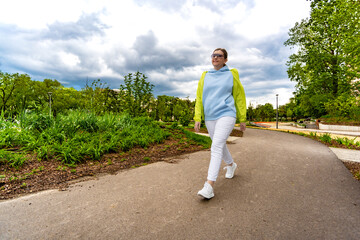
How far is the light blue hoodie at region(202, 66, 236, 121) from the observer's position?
106 inches

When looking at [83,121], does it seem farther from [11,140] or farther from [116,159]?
[116,159]

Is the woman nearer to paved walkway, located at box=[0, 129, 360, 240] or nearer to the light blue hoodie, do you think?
the light blue hoodie

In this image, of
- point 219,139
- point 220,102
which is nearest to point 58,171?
point 219,139

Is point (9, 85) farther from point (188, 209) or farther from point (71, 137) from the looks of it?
point (188, 209)

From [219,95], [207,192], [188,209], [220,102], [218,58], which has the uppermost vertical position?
[218,58]

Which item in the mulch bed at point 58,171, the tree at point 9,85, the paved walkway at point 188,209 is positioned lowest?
the paved walkway at point 188,209

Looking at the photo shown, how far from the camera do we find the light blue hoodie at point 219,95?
2.70 metres

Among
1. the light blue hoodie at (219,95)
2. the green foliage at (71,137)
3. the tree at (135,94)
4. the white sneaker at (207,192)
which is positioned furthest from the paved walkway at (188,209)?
the tree at (135,94)

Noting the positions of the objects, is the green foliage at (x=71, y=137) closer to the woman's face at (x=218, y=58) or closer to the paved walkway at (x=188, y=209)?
the paved walkway at (x=188, y=209)

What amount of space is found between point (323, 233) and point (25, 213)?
10.6 feet

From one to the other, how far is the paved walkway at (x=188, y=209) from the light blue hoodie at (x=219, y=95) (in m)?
1.17

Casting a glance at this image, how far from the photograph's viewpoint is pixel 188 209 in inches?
86.7

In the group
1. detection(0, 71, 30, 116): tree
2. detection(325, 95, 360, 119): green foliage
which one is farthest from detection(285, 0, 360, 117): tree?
detection(0, 71, 30, 116): tree

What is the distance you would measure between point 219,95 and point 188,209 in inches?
64.1
